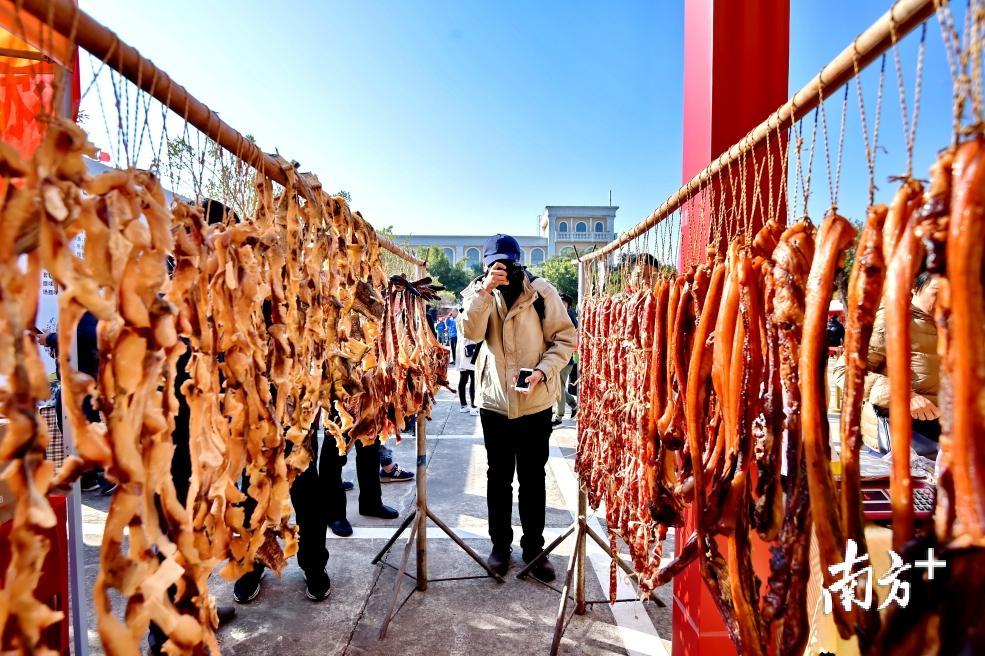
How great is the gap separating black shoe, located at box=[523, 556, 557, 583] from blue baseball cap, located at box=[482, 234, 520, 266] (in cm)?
204

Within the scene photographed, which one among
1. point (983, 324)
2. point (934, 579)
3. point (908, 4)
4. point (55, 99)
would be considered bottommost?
point (934, 579)

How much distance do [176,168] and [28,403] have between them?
2.74 ft

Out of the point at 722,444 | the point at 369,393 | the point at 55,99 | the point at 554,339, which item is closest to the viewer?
the point at 55,99

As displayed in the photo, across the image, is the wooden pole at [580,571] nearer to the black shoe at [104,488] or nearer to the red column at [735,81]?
the red column at [735,81]

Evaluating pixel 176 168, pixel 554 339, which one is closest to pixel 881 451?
pixel 554 339

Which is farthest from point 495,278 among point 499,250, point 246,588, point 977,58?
point 977,58

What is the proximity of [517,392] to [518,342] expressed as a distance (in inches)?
13.6

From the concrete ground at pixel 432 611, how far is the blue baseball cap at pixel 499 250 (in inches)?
83.9

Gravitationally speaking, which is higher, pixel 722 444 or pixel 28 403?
pixel 28 403

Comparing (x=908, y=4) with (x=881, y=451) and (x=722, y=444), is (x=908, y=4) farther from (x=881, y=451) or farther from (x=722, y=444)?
(x=881, y=451)

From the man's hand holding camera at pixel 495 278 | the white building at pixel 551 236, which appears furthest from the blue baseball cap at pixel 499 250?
the white building at pixel 551 236

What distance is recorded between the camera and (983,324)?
729 mm

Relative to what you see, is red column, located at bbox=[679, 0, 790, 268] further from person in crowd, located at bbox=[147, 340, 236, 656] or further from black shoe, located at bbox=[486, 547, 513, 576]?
person in crowd, located at bbox=[147, 340, 236, 656]

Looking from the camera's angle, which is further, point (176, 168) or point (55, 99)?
point (176, 168)
